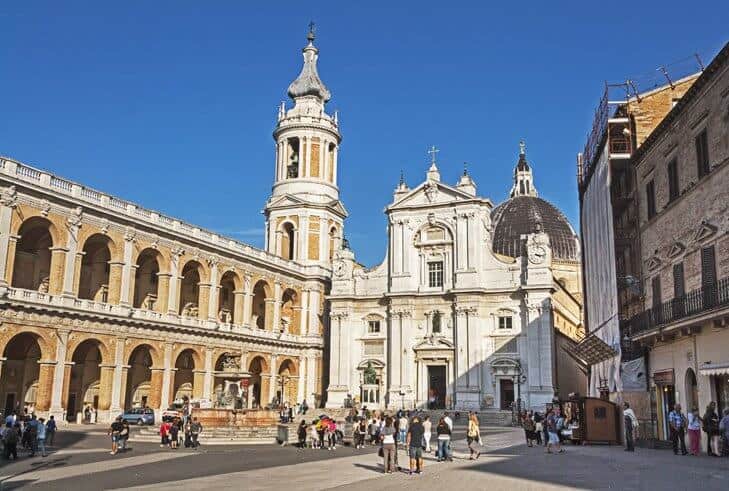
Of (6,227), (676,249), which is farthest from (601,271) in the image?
(6,227)

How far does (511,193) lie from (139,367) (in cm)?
6192

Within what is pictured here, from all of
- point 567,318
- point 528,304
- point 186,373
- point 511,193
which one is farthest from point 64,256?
point 511,193

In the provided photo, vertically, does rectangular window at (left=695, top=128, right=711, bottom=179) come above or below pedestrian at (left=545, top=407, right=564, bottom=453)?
above

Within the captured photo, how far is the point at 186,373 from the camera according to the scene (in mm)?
49688

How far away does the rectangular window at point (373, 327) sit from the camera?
5646 centimetres

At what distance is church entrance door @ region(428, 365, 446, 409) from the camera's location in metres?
52.8

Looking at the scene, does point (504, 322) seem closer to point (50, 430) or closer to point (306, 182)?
A: point (306, 182)

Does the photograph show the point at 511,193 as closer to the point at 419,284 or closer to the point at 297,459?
the point at 419,284

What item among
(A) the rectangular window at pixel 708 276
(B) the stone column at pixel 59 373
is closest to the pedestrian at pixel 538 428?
(A) the rectangular window at pixel 708 276

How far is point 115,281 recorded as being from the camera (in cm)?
4144

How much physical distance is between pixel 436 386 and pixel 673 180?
31.5 m

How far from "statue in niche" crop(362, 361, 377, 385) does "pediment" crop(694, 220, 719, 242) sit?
115 ft

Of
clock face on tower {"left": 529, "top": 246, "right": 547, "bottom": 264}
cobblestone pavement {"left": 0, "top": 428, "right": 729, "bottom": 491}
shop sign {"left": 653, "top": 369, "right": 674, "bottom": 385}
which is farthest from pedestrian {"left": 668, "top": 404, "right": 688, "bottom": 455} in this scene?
clock face on tower {"left": 529, "top": 246, "right": 547, "bottom": 264}

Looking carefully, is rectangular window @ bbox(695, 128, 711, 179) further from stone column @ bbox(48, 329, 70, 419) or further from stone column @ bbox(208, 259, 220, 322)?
stone column @ bbox(208, 259, 220, 322)
